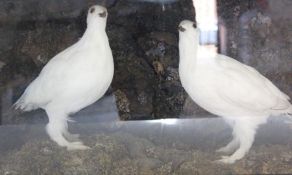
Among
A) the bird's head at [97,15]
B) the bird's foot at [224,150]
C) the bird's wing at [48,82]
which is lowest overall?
the bird's foot at [224,150]

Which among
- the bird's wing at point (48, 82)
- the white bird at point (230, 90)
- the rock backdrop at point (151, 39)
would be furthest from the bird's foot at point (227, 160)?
the bird's wing at point (48, 82)

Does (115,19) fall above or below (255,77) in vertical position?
above

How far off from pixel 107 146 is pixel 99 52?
1.15ft

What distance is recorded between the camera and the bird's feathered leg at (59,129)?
76.6 inches

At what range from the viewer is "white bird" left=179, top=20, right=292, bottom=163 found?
189 centimetres

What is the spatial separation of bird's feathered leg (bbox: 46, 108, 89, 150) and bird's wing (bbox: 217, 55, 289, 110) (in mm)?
566

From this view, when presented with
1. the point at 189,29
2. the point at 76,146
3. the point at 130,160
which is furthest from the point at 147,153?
the point at 189,29

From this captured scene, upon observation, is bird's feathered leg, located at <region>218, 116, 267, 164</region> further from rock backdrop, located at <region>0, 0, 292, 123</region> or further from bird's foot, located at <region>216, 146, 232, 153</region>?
rock backdrop, located at <region>0, 0, 292, 123</region>

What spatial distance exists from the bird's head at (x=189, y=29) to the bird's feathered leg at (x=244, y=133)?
0.35 meters

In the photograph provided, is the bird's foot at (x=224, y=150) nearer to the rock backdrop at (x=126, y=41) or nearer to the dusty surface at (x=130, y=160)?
the dusty surface at (x=130, y=160)

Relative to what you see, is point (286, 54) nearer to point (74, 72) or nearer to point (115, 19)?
point (115, 19)

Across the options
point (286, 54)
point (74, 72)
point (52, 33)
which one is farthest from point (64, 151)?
point (286, 54)

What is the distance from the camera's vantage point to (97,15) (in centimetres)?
193

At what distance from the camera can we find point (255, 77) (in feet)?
6.31
